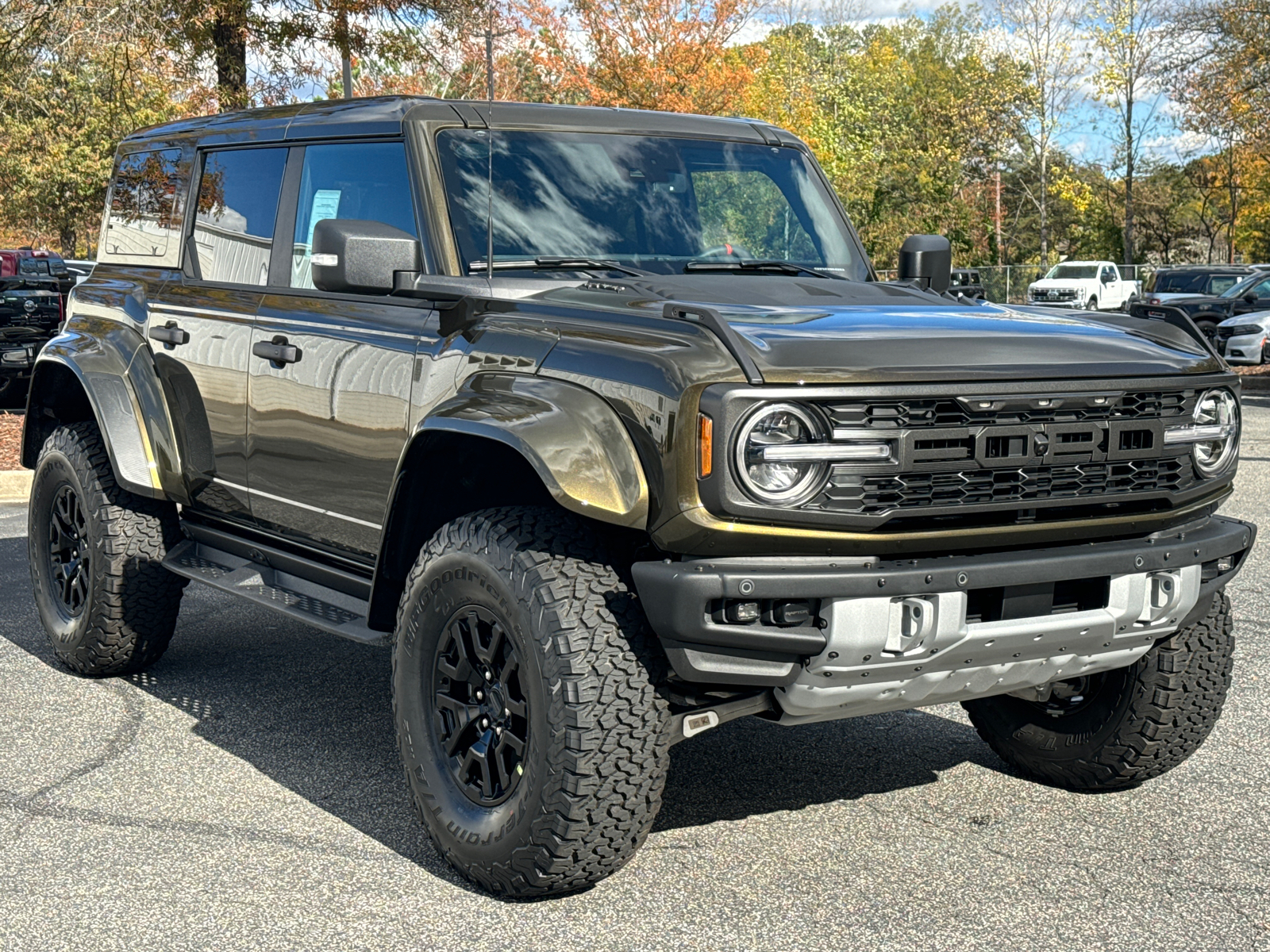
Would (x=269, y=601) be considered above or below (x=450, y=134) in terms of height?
below

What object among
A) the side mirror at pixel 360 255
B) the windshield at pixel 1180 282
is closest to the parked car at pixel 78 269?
the side mirror at pixel 360 255

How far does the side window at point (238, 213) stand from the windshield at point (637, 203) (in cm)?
95

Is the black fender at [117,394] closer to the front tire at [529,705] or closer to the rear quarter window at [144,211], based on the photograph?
the rear quarter window at [144,211]

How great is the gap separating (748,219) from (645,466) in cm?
190

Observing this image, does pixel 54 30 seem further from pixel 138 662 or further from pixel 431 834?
pixel 431 834

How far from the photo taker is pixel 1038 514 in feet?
11.9

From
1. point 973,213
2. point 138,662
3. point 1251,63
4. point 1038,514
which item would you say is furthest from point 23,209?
point 1038,514

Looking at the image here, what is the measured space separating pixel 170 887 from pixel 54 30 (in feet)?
43.0

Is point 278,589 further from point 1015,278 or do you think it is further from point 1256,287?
point 1015,278

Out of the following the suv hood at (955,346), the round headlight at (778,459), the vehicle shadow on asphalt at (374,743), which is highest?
the suv hood at (955,346)

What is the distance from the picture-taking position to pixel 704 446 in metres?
3.35

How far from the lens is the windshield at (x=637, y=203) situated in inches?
180

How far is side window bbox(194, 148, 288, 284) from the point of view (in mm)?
5285

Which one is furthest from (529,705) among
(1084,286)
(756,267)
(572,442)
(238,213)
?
(1084,286)
